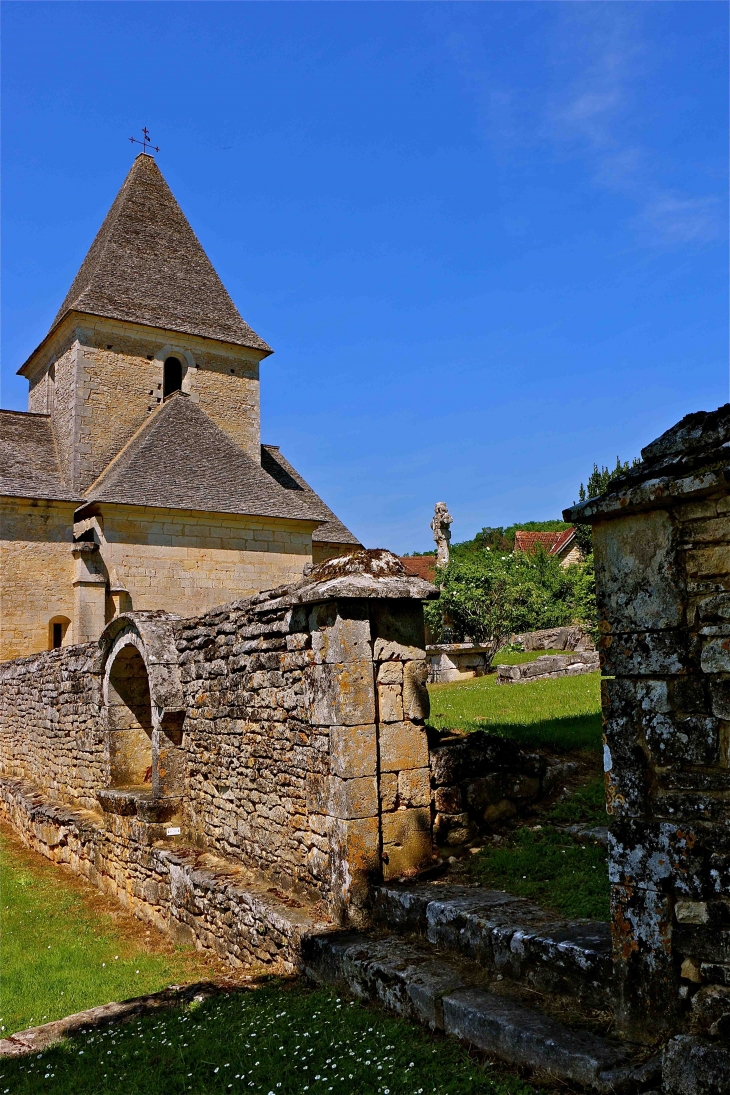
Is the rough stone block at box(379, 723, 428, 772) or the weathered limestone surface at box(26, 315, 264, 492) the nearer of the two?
the rough stone block at box(379, 723, 428, 772)

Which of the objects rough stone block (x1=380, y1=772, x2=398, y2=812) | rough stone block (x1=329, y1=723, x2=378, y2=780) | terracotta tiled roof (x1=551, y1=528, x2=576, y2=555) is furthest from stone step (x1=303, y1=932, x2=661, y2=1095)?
terracotta tiled roof (x1=551, y1=528, x2=576, y2=555)

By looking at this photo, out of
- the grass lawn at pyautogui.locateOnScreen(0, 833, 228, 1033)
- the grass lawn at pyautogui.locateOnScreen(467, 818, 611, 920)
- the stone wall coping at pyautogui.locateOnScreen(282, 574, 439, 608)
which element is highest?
the stone wall coping at pyautogui.locateOnScreen(282, 574, 439, 608)

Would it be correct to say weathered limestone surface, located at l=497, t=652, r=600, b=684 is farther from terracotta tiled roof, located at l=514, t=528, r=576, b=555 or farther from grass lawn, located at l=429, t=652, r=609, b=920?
terracotta tiled roof, located at l=514, t=528, r=576, b=555

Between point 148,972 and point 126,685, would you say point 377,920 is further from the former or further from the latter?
point 126,685

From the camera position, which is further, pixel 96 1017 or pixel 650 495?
pixel 96 1017

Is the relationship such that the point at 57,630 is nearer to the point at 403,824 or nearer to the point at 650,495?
the point at 403,824

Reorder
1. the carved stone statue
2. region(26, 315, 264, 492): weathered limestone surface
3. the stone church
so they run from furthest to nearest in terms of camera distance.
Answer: the carved stone statue → region(26, 315, 264, 492): weathered limestone surface → the stone church

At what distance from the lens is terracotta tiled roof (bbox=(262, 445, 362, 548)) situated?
2125cm

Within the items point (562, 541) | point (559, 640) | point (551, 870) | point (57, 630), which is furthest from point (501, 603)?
point (551, 870)

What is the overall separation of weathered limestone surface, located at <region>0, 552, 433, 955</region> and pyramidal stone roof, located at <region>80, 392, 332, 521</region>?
770cm

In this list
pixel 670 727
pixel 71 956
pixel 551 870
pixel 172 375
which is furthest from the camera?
pixel 172 375

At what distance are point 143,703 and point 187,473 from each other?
899 centimetres

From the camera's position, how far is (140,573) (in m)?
16.4

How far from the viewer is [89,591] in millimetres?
16000
